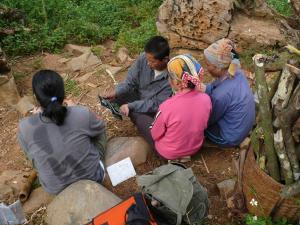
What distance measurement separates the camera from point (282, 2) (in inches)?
342

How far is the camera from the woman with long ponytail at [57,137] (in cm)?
367

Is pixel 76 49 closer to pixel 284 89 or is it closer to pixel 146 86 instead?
pixel 146 86

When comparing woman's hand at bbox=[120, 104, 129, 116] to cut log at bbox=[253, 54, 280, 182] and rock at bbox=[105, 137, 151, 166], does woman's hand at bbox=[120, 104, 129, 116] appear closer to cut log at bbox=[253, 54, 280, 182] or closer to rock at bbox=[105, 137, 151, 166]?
rock at bbox=[105, 137, 151, 166]

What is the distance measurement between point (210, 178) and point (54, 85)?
202 centimetres

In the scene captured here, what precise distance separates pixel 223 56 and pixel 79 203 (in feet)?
6.81

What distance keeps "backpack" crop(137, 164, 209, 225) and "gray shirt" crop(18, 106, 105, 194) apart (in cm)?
78

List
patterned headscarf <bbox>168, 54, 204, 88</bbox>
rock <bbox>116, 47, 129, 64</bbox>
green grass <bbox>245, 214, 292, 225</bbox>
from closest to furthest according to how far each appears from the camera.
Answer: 1. green grass <bbox>245, 214, 292, 225</bbox>
2. patterned headscarf <bbox>168, 54, 204, 88</bbox>
3. rock <bbox>116, 47, 129, 64</bbox>

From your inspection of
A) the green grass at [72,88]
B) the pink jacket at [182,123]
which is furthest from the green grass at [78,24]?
the pink jacket at [182,123]

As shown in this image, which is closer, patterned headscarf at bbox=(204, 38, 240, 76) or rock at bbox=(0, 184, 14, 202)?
patterned headscarf at bbox=(204, 38, 240, 76)

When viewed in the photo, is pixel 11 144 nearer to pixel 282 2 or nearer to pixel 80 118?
pixel 80 118

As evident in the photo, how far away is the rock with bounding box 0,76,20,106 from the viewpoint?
6.14m

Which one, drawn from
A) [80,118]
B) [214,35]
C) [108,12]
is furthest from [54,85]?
[108,12]

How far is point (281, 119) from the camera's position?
326 centimetres

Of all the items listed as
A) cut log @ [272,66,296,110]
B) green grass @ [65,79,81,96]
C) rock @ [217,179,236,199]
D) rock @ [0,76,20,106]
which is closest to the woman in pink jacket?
rock @ [217,179,236,199]
